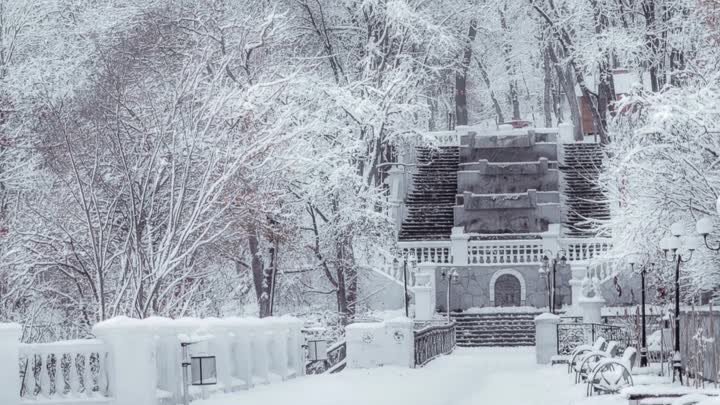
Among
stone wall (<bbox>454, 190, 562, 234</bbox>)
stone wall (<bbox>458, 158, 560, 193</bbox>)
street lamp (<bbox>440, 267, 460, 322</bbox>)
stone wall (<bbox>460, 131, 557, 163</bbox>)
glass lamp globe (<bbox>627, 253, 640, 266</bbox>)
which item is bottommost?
street lamp (<bbox>440, 267, 460, 322</bbox>)

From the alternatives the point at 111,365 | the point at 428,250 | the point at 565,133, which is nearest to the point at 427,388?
the point at 111,365

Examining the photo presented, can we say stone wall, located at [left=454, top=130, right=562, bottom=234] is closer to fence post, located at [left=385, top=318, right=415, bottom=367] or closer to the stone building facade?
the stone building facade

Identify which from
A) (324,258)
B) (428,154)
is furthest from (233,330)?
(428,154)

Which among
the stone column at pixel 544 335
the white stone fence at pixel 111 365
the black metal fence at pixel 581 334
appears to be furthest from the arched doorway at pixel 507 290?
the white stone fence at pixel 111 365

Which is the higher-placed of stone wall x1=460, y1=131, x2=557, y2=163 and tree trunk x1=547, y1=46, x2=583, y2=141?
tree trunk x1=547, y1=46, x2=583, y2=141

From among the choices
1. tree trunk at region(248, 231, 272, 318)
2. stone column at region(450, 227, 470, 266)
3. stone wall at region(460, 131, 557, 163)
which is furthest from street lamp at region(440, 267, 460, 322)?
stone wall at region(460, 131, 557, 163)

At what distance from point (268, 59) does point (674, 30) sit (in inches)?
496

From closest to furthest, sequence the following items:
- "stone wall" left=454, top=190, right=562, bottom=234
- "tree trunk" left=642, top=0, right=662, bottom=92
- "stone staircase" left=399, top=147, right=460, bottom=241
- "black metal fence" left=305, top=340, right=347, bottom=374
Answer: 1. "black metal fence" left=305, top=340, right=347, bottom=374
2. "tree trunk" left=642, top=0, right=662, bottom=92
3. "stone staircase" left=399, top=147, right=460, bottom=241
4. "stone wall" left=454, top=190, right=562, bottom=234

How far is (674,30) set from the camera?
4097 cm

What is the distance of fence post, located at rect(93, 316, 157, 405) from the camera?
56.9 feet

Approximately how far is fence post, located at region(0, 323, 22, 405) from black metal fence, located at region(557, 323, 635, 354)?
66.7ft

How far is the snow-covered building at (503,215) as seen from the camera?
47.6 m

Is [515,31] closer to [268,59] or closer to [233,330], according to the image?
[268,59]

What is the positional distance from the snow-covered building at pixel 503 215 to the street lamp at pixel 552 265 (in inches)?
A: 6.3
